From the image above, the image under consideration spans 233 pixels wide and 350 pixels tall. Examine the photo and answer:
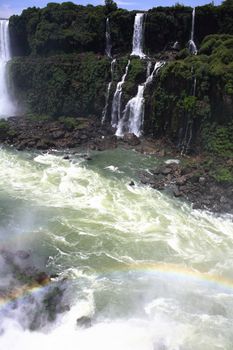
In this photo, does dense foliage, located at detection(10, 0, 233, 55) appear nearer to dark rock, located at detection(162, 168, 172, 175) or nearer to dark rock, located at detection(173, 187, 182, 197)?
dark rock, located at detection(162, 168, 172, 175)

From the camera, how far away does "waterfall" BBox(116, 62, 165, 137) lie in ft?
125

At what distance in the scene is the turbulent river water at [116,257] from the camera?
51.4 ft

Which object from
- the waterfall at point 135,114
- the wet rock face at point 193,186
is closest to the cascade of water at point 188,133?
the wet rock face at point 193,186

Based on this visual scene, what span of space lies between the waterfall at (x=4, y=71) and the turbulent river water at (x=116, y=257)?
55.9ft

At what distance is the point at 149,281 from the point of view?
62.7 ft

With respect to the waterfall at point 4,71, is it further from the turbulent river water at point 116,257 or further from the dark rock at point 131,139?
the turbulent river water at point 116,257

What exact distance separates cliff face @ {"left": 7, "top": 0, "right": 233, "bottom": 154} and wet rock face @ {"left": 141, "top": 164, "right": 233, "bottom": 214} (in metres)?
4.81

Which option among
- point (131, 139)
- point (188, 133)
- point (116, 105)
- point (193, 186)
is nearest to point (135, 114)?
point (116, 105)

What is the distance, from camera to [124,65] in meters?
41.5

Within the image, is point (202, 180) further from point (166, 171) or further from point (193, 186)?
point (166, 171)

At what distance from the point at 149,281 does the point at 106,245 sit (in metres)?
3.56

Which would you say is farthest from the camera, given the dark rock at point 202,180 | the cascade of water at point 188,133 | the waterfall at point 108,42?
the waterfall at point 108,42

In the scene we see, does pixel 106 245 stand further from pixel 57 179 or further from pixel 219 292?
pixel 57 179

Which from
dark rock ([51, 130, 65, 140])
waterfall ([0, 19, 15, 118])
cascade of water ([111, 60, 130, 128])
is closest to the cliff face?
cascade of water ([111, 60, 130, 128])
